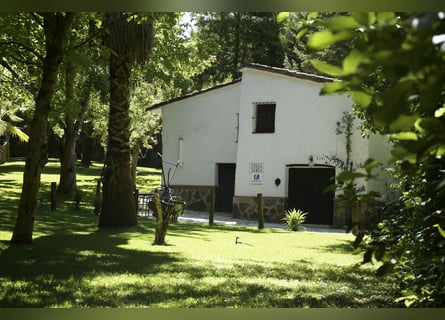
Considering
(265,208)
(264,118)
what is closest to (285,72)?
(264,118)

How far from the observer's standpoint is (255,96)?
7.71 meters

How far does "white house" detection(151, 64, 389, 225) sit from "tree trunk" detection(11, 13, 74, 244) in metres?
1.50

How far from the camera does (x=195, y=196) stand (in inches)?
251

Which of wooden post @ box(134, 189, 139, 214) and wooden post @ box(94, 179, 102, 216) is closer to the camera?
wooden post @ box(94, 179, 102, 216)

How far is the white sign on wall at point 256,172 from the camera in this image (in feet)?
23.5

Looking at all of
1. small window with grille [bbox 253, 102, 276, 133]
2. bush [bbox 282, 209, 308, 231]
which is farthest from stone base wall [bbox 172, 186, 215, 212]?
small window with grille [bbox 253, 102, 276, 133]

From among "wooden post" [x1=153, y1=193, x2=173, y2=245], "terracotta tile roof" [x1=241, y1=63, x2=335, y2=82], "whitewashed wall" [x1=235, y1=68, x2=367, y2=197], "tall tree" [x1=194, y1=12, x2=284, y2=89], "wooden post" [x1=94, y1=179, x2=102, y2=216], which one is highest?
"tall tree" [x1=194, y1=12, x2=284, y2=89]

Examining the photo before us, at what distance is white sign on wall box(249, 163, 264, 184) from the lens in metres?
7.16

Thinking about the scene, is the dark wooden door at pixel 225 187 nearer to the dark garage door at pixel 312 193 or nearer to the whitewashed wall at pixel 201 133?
the whitewashed wall at pixel 201 133

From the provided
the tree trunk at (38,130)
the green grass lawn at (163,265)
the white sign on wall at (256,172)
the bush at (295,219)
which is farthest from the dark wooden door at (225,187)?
the tree trunk at (38,130)

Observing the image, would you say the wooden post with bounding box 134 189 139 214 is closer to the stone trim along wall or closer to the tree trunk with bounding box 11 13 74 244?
the stone trim along wall

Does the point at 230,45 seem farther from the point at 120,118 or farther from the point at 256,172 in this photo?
the point at 120,118

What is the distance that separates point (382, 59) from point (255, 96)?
712cm

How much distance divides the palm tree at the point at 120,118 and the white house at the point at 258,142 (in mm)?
458
